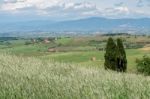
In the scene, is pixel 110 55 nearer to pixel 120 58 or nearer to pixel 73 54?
pixel 120 58

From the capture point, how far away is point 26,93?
6.00m

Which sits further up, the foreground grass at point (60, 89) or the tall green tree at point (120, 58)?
the foreground grass at point (60, 89)

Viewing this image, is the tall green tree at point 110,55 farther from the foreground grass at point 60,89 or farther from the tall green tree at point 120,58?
the foreground grass at point 60,89

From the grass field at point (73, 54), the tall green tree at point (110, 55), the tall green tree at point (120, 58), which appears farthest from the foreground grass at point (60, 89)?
the tall green tree at point (120, 58)

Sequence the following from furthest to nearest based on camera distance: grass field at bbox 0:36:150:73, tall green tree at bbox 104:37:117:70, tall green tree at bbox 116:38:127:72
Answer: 1. tall green tree at bbox 116:38:127:72
2. tall green tree at bbox 104:37:117:70
3. grass field at bbox 0:36:150:73

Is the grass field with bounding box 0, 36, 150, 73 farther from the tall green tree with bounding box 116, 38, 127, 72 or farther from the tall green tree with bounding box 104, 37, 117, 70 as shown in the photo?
the tall green tree with bounding box 116, 38, 127, 72

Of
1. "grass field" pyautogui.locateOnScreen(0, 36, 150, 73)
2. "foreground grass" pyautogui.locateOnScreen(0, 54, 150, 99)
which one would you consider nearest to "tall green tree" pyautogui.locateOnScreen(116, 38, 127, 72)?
"grass field" pyautogui.locateOnScreen(0, 36, 150, 73)

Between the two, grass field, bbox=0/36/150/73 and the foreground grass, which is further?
grass field, bbox=0/36/150/73

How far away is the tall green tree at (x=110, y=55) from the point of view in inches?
1590

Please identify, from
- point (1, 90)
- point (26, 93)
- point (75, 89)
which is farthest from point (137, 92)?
point (1, 90)

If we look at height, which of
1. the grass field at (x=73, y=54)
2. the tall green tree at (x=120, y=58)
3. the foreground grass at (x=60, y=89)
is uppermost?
the foreground grass at (x=60, y=89)

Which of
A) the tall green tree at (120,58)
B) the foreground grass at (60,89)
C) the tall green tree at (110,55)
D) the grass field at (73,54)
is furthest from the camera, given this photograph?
the tall green tree at (120,58)

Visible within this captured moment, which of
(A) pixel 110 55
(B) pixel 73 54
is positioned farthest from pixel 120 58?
(B) pixel 73 54

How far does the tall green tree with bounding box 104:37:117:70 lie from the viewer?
133 ft
